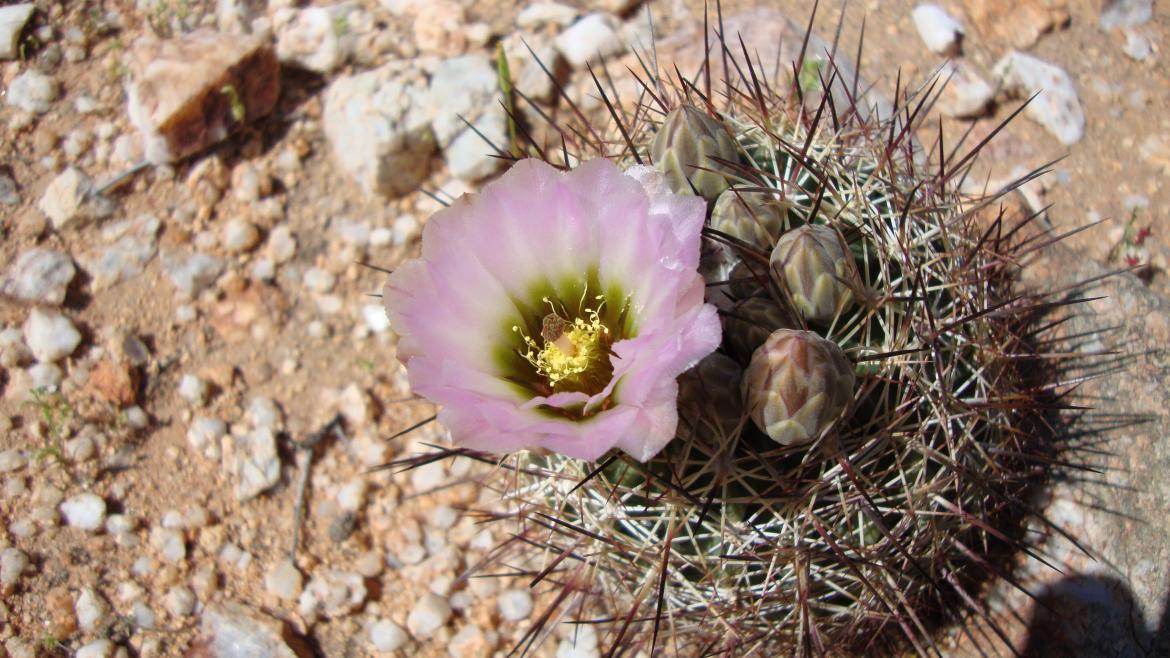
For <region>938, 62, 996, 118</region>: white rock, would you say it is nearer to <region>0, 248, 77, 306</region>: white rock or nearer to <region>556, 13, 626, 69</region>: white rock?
<region>556, 13, 626, 69</region>: white rock

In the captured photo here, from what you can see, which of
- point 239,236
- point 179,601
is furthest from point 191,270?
point 179,601

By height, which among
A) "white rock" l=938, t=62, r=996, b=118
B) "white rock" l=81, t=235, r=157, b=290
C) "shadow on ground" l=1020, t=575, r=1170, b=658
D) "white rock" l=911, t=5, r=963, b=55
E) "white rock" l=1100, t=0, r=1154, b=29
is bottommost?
"white rock" l=81, t=235, r=157, b=290

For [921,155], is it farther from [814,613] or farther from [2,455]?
[2,455]

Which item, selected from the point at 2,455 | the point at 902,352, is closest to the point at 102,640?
the point at 2,455

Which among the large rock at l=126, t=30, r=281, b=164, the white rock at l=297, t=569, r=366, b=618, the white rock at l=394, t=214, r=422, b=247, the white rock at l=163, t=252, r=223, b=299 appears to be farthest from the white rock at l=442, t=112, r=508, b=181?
the white rock at l=297, t=569, r=366, b=618

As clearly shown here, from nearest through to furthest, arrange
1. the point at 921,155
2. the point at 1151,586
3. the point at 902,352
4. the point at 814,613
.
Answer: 1. the point at 902,352
2. the point at 814,613
3. the point at 1151,586
4. the point at 921,155
